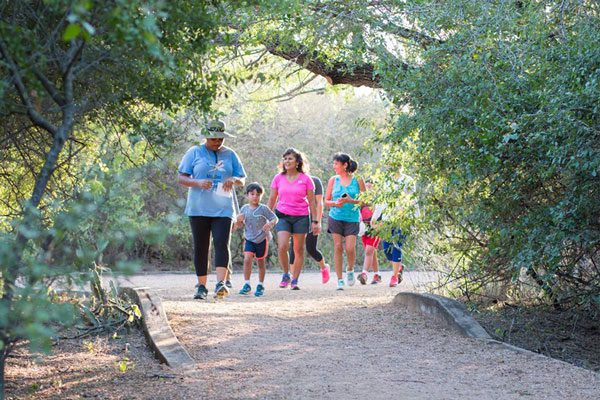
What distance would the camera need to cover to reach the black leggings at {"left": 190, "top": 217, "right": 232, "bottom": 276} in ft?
34.8

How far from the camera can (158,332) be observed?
25.8 ft

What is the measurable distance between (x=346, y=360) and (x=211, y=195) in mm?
3758

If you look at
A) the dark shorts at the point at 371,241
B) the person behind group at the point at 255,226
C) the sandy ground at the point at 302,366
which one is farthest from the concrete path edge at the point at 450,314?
the dark shorts at the point at 371,241

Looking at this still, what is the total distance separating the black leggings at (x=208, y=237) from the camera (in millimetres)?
10602

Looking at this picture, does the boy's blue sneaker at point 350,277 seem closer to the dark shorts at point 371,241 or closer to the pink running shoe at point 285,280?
the dark shorts at point 371,241

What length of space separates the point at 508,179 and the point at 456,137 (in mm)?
683

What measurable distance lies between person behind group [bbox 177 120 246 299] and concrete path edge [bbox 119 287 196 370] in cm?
151

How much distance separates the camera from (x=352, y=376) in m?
6.65

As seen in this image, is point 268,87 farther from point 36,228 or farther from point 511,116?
point 36,228

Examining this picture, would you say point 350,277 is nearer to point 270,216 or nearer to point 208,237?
point 270,216

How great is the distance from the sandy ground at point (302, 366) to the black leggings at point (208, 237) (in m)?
1.00

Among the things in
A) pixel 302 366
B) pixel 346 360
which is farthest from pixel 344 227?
pixel 302 366

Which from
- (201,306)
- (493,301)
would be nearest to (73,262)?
(201,306)

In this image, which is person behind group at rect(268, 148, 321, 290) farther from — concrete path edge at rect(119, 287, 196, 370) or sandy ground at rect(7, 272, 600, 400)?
concrete path edge at rect(119, 287, 196, 370)
